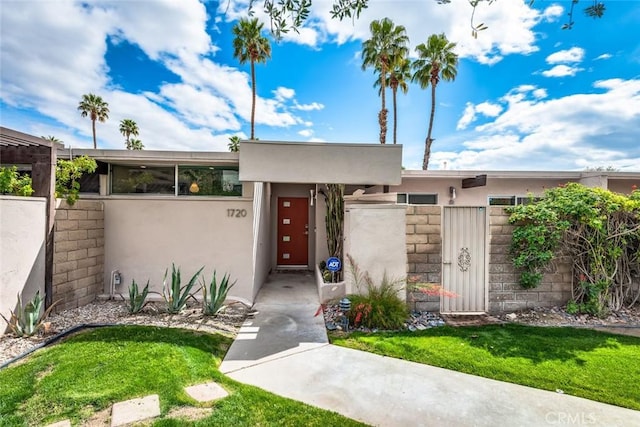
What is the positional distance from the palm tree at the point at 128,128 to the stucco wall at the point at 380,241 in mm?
30172

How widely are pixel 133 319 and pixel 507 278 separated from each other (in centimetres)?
728

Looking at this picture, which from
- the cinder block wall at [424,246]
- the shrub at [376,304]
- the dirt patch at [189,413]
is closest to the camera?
the dirt patch at [189,413]

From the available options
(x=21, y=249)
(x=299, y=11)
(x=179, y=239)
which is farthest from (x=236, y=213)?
(x=299, y=11)

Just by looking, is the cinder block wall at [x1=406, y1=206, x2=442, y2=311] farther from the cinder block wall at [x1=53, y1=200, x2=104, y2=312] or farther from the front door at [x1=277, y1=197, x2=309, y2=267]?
the cinder block wall at [x1=53, y1=200, x2=104, y2=312]

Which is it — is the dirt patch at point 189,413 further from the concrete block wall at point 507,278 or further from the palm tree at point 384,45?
the palm tree at point 384,45

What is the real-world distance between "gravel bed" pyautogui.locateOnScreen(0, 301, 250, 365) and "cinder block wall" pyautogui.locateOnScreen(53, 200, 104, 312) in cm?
33

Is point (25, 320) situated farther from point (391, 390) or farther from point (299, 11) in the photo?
point (299, 11)

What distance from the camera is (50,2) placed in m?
5.02

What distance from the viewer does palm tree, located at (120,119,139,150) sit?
29.1 metres

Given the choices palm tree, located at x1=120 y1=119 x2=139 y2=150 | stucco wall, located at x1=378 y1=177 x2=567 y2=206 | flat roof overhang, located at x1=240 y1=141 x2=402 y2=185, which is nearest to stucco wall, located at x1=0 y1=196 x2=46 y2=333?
flat roof overhang, located at x1=240 y1=141 x2=402 y2=185

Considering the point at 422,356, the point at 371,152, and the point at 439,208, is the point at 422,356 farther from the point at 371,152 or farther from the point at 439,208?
the point at 371,152

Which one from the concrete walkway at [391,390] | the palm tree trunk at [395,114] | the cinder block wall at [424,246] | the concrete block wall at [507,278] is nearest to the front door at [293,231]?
the cinder block wall at [424,246]

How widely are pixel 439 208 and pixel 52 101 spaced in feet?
37.2

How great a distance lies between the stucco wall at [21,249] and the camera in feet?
15.6
